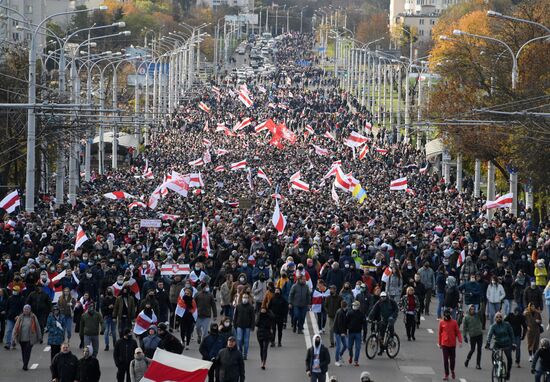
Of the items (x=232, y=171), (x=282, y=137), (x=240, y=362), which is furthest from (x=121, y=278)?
(x=282, y=137)

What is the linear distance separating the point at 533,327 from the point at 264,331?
156 inches

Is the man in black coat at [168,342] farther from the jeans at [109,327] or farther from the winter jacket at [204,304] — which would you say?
the jeans at [109,327]

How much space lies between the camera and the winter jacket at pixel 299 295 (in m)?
27.9

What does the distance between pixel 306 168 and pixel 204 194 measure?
16.1 metres

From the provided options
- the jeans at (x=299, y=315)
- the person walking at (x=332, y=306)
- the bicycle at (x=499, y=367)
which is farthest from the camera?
the jeans at (x=299, y=315)

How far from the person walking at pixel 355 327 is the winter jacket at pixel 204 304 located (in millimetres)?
2256

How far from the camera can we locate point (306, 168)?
73.4 metres

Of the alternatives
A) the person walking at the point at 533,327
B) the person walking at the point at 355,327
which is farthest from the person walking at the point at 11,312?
the person walking at the point at 533,327

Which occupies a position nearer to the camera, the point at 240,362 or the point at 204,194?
the point at 240,362

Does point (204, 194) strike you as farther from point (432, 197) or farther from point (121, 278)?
point (121, 278)

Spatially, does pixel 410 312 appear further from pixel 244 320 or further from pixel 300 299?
pixel 244 320

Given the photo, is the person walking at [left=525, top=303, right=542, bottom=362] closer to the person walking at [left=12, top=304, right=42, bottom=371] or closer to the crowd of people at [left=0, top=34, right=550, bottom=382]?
the crowd of people at [left=0, top=34, right=550, bottom=382]

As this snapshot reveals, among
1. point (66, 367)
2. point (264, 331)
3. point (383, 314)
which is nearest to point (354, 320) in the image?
point (383, 314)

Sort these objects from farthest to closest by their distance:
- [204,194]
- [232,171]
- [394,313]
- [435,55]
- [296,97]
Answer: [296,97] → [435,55] → [232,171] → [204,194] → [394,313]
